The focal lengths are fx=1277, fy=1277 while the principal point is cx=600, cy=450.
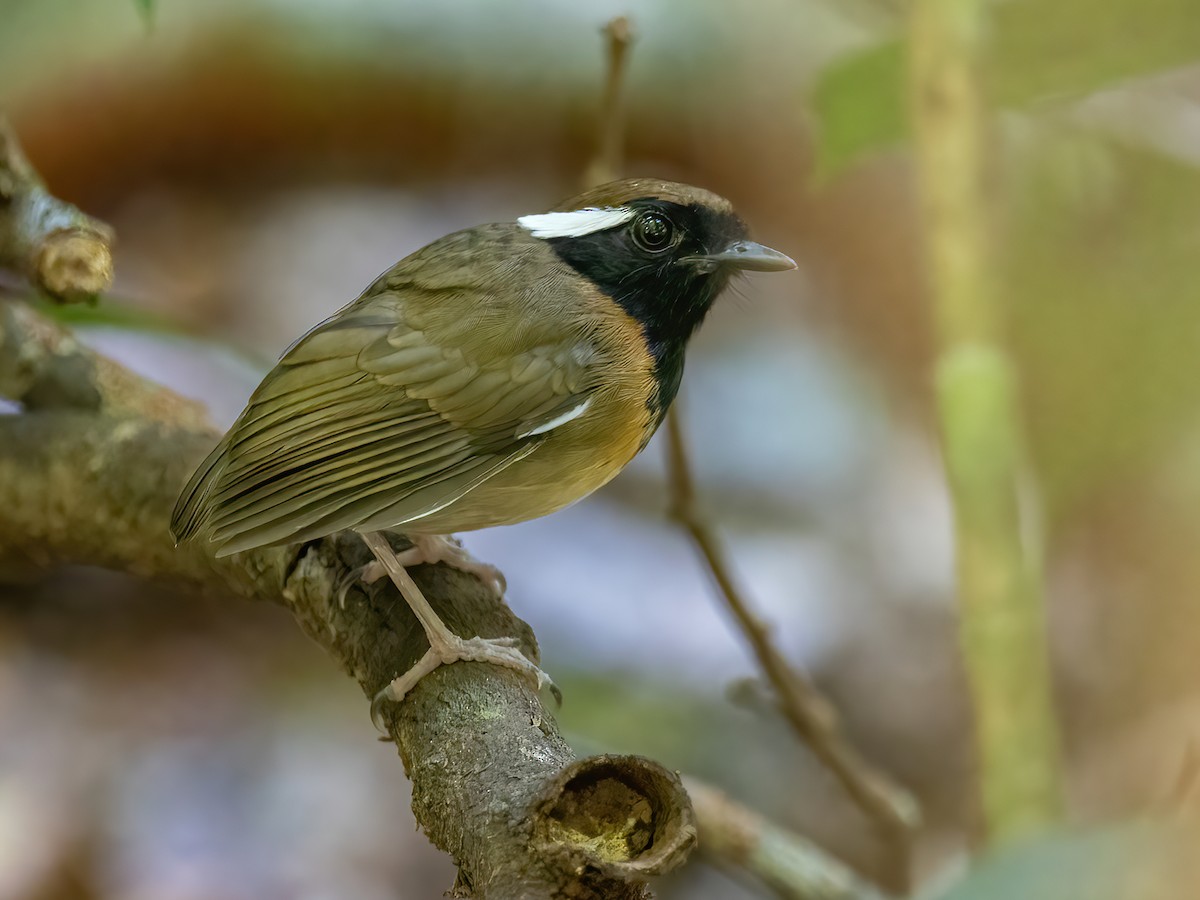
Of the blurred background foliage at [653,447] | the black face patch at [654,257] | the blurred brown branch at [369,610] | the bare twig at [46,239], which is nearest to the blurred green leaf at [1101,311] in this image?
the blurred background foliage at [653,447]

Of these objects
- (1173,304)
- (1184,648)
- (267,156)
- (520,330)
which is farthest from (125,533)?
(1184,648)

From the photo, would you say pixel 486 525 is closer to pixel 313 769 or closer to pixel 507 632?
pixel 507 632

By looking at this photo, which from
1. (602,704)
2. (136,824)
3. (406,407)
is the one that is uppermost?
(406,407)

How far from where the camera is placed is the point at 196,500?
85.0 inches

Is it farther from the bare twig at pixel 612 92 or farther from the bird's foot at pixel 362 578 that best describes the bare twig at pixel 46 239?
the bare twig at pixel 612 92

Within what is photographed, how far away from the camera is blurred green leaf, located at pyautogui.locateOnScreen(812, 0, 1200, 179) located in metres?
2.50

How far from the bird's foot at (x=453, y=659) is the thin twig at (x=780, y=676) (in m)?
0.82

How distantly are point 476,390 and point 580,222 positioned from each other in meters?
0.42

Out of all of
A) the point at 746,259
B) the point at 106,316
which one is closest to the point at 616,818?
the point at 746,259

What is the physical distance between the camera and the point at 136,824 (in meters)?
3.40

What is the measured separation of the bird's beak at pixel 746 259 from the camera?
2.35 metres

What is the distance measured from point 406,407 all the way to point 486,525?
0.28 metres

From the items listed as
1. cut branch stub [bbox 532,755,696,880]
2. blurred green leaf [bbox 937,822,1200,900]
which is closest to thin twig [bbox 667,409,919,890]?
cut branch stub [bbox 532,755,696,880]

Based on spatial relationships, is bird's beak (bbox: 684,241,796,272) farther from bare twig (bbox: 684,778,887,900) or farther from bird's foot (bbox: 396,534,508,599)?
bare twig (bbox: 684,778,887,900)
